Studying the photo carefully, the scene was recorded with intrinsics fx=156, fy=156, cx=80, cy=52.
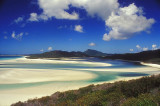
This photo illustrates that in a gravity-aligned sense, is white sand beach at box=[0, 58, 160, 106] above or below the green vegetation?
below

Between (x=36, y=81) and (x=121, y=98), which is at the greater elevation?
(x=121, y=98)

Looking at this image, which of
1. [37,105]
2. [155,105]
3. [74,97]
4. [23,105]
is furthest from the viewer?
[74,97]

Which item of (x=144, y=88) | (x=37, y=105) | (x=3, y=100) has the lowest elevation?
(x=3, y=100)

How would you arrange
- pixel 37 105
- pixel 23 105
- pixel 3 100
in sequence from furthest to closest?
pixel 3 100 < pixel 23 105 < pixel 37 105

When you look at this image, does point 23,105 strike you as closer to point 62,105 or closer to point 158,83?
point 62,105

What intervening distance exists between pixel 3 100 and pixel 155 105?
9748 mm

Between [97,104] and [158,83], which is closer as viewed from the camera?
[97,104]

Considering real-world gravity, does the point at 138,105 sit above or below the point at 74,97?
above

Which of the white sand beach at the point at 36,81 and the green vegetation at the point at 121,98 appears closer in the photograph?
the green vegetation at the point at 121,98

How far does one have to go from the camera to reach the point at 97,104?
5582 mm

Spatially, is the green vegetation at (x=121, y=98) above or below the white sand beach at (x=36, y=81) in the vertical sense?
above

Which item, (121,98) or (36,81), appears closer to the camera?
(121,98)

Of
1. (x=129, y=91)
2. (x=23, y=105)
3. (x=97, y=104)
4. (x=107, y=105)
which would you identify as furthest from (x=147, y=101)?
(x=23, y=105)

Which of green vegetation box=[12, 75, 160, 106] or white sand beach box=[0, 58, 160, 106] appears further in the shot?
white sand beach box=[0, 58, 160, 106]
